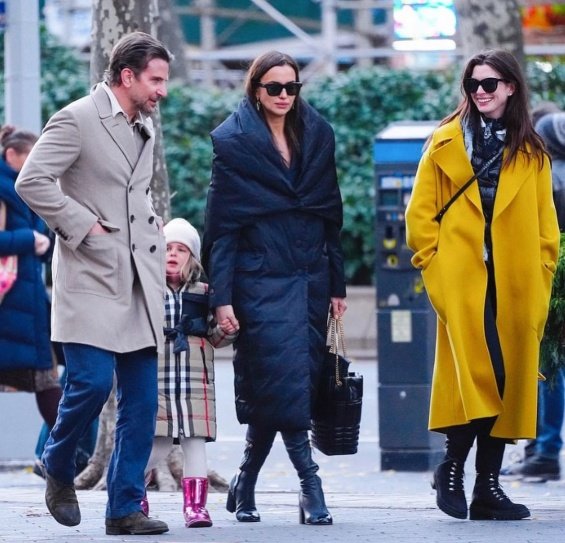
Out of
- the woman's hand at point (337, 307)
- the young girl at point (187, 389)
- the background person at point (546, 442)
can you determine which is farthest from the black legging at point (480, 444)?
the background person at point (546, 442)

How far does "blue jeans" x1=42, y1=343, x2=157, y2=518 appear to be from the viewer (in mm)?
5988

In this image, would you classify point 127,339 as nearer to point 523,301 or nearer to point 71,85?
point 523,301

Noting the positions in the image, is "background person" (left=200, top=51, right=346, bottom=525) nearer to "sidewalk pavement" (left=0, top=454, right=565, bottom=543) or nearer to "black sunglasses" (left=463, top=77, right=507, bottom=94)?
"sidewalk pavement" (left=0, top=454, right=565, bottom=543)

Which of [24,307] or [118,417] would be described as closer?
[118,417]

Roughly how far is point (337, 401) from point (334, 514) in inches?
25.8

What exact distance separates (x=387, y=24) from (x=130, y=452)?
78.2ft

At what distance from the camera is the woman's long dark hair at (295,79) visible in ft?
21.1

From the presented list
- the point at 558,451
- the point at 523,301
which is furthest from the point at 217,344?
the point at 558,451

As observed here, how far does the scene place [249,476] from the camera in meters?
6.67

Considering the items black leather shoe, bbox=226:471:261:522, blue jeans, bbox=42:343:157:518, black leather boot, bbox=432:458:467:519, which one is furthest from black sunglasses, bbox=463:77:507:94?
black leather shoe, bbox=226:471:261:522

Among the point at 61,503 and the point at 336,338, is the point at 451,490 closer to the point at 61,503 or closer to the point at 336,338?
the point at 336,338

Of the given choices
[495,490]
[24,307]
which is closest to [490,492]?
[495,490]

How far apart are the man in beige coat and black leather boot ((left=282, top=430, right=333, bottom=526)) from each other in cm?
64

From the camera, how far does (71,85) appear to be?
19.2 meters
